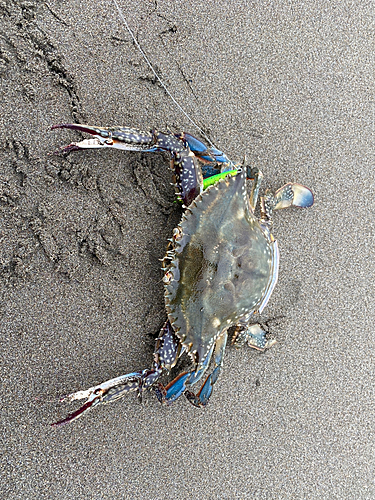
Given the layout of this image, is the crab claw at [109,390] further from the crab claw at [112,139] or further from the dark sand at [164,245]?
the crab claw at [112,139]

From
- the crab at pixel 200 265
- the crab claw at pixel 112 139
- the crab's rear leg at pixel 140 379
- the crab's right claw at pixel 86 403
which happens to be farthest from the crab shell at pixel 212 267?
the crab's right claw at pixel 86 403

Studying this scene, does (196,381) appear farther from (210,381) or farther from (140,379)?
(140,379)

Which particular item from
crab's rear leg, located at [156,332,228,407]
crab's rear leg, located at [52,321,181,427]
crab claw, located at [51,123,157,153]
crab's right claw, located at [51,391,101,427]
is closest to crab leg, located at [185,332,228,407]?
crab's rear leg, located at [156,332,228,407]

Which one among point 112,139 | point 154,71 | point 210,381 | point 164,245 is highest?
point 154,71

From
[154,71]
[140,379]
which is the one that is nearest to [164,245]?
[140,379]

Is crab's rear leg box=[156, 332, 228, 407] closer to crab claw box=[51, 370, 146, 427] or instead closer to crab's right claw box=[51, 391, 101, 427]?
crab claw box=[51, 370, 146, 427]
